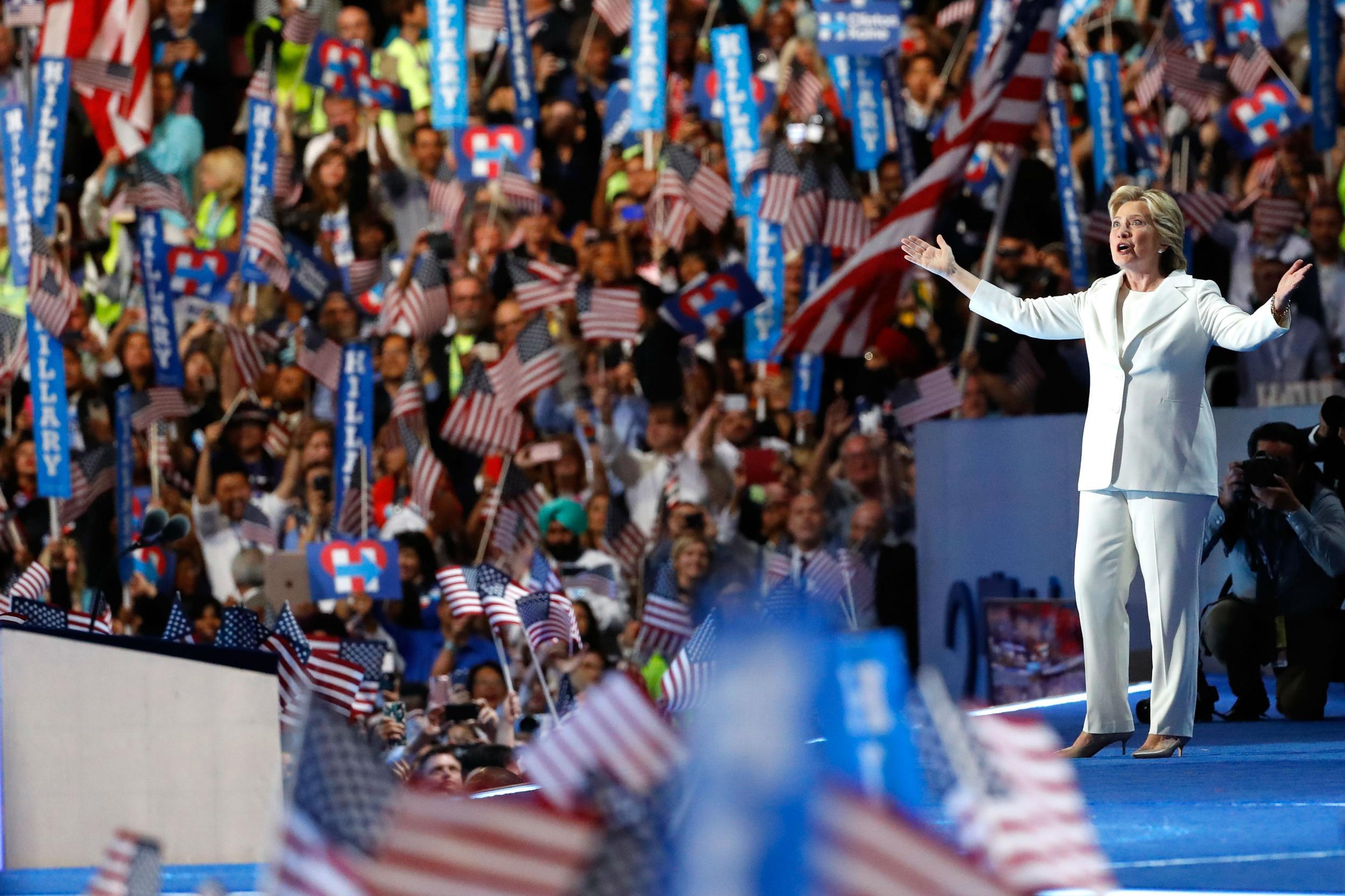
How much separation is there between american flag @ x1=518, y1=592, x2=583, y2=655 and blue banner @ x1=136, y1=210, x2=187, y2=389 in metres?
4.30

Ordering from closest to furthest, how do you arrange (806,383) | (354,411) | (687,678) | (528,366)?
(687,678) → (806,383) → (528,366) → (354,411)

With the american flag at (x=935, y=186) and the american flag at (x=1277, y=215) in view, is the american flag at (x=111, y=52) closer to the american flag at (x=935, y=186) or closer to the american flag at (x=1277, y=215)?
the american flag at (x=935, y=186)

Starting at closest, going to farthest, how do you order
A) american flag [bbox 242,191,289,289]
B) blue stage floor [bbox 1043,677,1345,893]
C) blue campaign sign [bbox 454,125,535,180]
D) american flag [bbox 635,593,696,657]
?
blue stage floor [bbox 1043,677,1345,893]
american flag [bbox 635,593,696,657]
blue campaign sign [bbox 454,125,535,180]
american flag [bbox 242,191,289,289]

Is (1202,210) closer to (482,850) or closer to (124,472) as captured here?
(124,472)

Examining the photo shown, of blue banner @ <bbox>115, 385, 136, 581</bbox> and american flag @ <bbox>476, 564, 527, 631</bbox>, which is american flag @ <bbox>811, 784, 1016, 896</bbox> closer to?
american flag @ <bbox>476, 564, 527, 631</bbox>

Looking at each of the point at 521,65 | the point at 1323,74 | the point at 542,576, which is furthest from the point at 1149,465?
the point at 521,65

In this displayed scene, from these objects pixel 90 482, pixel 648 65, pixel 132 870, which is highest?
pixel 648 65

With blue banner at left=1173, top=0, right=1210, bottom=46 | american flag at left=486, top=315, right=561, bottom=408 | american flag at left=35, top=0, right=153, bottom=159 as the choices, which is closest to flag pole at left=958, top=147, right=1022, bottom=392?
blue banner at left=1173, top=0, right=1210, bottom=46

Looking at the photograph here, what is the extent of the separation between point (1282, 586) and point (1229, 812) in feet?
10.8

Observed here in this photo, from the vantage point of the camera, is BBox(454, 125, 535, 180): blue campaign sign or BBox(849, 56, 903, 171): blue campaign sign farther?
BBox(454, 125, 535, 180): blue campaign sign

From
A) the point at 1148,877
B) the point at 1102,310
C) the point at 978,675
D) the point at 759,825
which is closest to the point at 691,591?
the point at 978,675

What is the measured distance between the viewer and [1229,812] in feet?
17.6

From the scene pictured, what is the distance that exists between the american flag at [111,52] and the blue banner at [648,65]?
131 inches

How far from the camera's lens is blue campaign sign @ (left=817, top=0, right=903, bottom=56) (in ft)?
39.7
